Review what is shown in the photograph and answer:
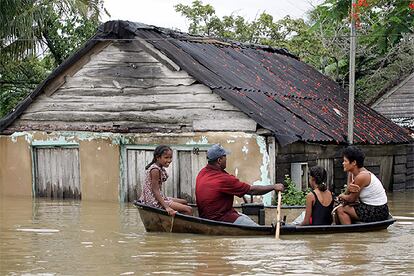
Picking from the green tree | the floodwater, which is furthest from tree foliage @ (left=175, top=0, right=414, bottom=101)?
the floodwater

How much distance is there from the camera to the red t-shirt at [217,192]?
1383 cm

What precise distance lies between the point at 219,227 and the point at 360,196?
221 cm

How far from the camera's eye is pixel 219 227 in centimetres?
1378

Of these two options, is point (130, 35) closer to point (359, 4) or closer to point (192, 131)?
point (192, 131)

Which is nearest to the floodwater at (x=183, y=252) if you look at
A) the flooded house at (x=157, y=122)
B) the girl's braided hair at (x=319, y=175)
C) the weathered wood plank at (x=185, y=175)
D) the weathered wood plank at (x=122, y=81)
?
the girl's braided hair at (x=319, y=175)

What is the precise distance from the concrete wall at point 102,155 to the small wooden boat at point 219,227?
5.65 meters

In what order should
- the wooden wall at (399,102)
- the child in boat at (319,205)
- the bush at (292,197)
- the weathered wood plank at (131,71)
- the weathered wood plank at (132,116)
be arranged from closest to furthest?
the child in boat at (319,205), the bush at (292,197), the weathered wood plank at (132,116), the weathered wood plank at (131,71), the wooden wall at (399,102)

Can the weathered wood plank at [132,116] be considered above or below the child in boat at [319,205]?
above

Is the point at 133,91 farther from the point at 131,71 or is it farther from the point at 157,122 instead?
the point at 157,122

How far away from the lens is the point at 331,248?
13.1 meters

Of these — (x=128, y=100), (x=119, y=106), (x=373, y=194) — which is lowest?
(x=373, y=194)

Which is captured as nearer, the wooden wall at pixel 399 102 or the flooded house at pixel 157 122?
the flooded house at pixel 157 122

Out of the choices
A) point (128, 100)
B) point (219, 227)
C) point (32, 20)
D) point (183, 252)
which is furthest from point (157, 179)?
point (32, 20)

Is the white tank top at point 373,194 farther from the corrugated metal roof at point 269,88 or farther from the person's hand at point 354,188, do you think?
the corrugated metal roof at point 269,88
